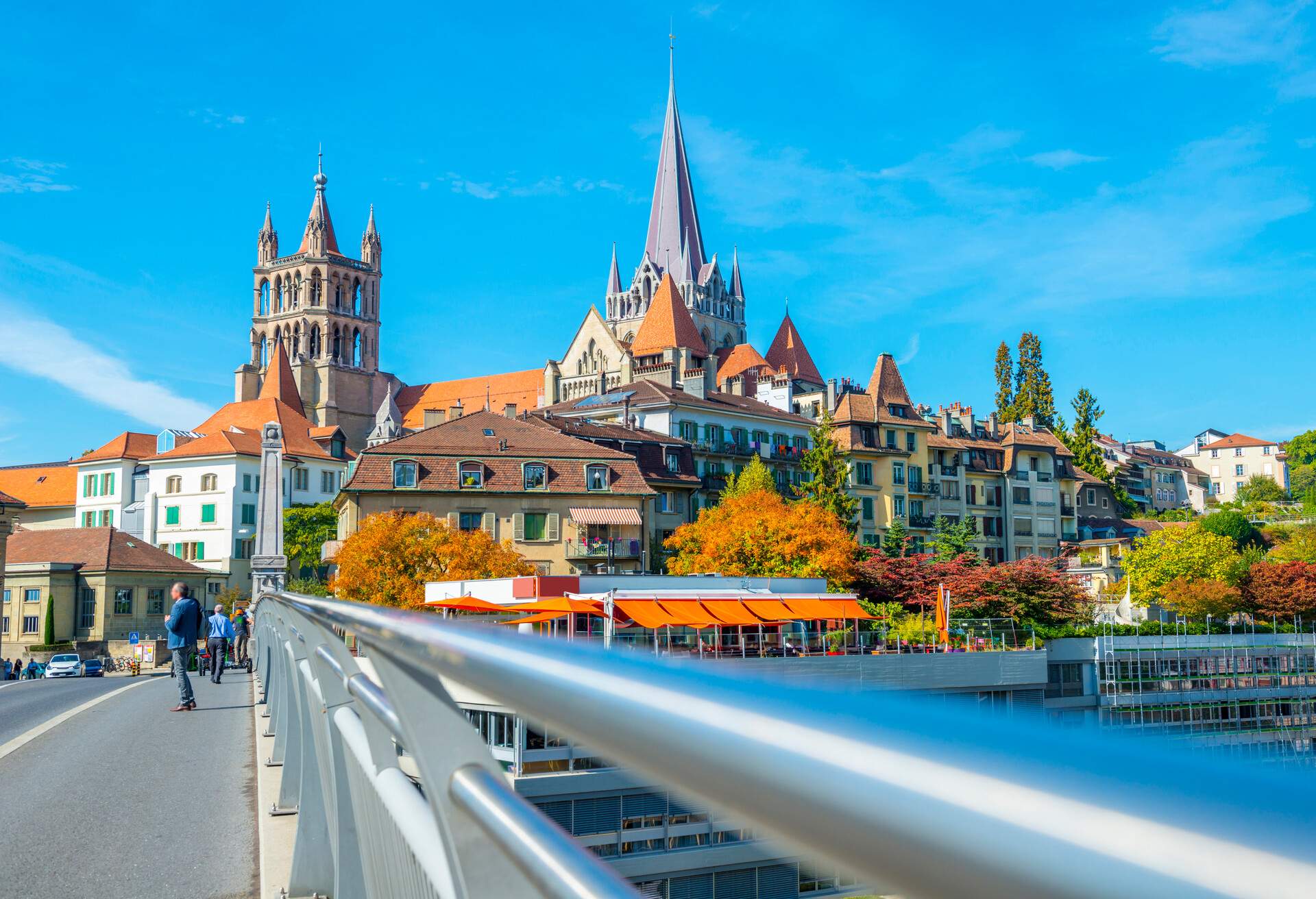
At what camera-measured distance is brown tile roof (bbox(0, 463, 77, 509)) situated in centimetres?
10256

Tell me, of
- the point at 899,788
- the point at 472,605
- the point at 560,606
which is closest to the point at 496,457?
the point at 472,605

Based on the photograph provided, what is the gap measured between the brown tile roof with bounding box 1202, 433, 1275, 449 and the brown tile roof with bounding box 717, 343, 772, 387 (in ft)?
277

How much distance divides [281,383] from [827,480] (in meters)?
75.9

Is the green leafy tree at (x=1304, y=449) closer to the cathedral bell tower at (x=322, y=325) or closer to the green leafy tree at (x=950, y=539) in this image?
the green leafy tree at (x=950, y=539)

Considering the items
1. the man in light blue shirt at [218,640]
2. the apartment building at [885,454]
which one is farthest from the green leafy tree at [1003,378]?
the man in light blue shirt at [218,640]

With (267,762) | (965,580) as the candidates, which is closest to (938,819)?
(267,762)

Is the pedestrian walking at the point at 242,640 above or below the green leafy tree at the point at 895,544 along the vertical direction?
below

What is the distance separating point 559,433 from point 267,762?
52.5 meters

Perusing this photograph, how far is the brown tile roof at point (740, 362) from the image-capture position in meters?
120

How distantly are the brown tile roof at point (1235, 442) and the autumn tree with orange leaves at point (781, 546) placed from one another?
138174 mm

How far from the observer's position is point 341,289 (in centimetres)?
13838

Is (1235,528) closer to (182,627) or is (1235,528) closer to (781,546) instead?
(781,546)

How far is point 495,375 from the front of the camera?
14288 centimetres

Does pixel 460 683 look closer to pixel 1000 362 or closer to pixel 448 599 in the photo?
pixel 448 599
